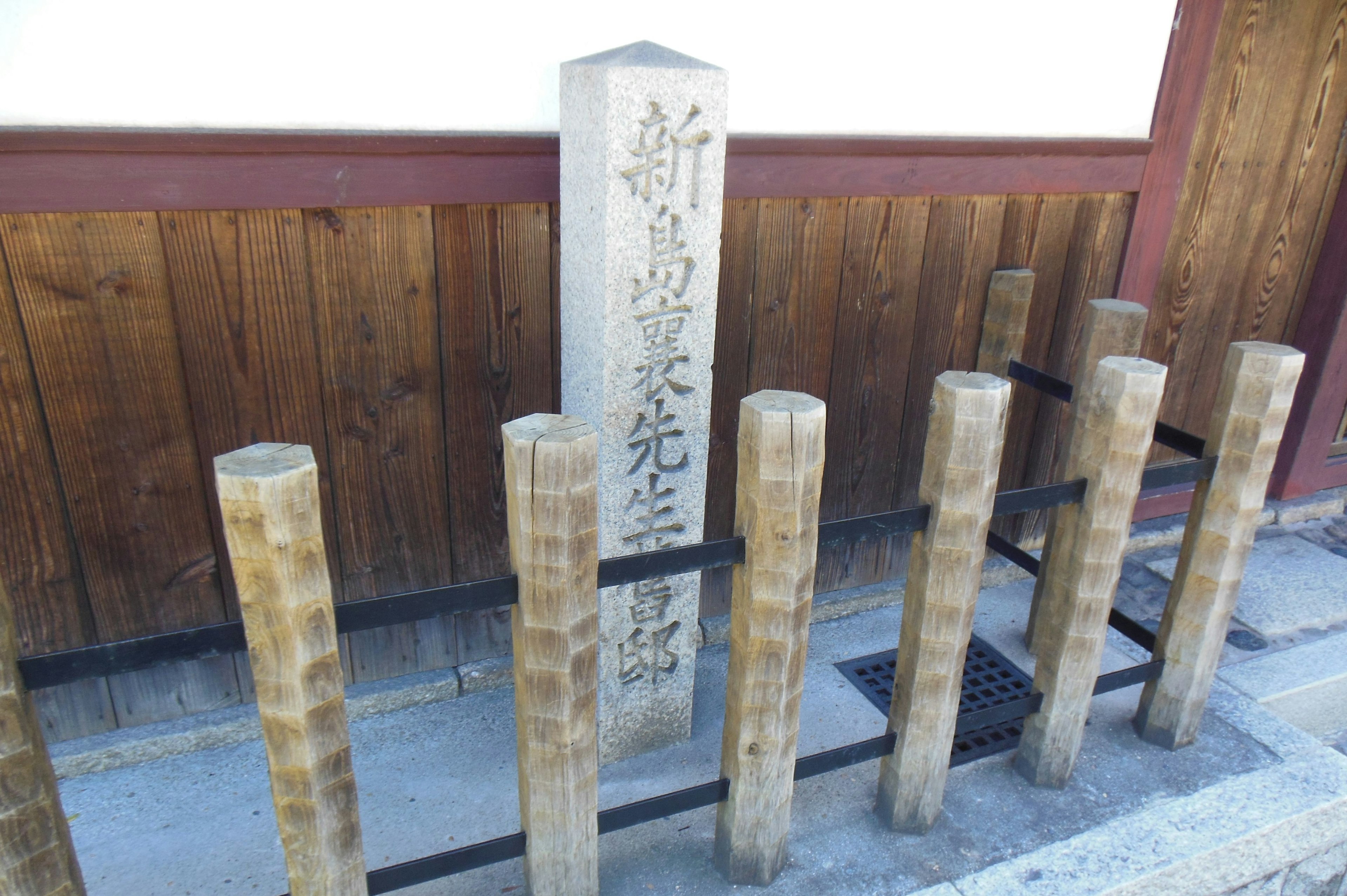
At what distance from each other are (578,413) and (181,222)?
0.98 metres

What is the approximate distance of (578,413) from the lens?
2.10 m

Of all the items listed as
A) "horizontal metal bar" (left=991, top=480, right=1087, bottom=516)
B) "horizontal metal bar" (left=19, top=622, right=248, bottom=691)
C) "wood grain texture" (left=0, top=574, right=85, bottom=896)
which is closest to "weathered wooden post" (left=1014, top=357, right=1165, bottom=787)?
"horizontal metal bar" (left=991, top=480, right=1087, bottom=516)

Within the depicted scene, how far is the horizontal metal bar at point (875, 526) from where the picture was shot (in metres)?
1.77

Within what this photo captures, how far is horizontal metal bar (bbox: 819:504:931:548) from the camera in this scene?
1.77 m

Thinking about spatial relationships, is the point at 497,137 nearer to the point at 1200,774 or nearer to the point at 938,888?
the point at 938,888

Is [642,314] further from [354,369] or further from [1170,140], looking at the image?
[1170,140]

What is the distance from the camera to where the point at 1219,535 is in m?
2.23

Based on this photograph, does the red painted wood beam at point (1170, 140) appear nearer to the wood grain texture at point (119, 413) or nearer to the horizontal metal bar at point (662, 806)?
the horizontal metal bar at point (662, 806)

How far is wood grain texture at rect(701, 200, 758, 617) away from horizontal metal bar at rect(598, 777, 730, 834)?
0.67 meters

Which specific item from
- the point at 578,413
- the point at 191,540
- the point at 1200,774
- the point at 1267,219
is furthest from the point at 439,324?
the point at 1267,219

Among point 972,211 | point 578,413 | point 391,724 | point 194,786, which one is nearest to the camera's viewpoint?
point 578,413

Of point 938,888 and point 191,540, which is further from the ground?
point 191,540

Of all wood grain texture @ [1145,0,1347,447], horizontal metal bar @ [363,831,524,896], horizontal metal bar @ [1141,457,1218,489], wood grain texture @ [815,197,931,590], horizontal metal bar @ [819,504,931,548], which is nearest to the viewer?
horizontal metal bar @ [363,831,524,896]

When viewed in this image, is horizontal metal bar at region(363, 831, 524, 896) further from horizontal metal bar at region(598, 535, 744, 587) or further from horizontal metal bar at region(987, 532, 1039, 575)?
horizontal metal bar at region(987, 532, 1039, 575)
